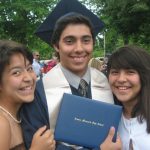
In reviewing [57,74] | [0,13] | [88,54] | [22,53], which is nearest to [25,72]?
[22,53]

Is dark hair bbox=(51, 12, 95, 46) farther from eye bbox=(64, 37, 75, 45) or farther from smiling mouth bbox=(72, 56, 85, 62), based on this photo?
smiling mouth bbox=(72, 56, 85, 62)

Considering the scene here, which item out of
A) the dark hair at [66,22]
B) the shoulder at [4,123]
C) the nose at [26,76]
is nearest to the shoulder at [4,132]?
the shoulder at [4,123]

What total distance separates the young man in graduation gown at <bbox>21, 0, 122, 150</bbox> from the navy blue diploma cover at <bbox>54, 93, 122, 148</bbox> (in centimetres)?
12

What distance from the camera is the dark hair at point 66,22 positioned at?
3.29 meters

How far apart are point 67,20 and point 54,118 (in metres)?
0.80

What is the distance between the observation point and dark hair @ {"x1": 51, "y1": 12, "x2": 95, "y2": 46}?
3295 mm

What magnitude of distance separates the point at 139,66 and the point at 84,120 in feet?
2.16

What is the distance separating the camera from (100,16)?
22.5m

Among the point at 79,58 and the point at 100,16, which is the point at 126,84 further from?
the point at 100,16

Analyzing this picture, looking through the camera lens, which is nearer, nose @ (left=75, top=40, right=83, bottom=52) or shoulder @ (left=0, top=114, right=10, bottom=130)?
shoulder @ (left=0, top=114, right=10, bottom=130)

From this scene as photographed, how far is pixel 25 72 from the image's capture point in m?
3.03

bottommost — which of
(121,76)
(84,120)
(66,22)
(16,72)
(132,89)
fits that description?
(84,120)

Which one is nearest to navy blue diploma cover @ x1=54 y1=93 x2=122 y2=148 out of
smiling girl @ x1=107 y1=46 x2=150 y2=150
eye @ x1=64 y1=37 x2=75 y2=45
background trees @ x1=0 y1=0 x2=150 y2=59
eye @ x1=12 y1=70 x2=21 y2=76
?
smiling girl @ x1=107 y1=46 x2=150 y2=150

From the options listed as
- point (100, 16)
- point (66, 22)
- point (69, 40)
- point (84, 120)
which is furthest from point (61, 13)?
point (100, 16)
